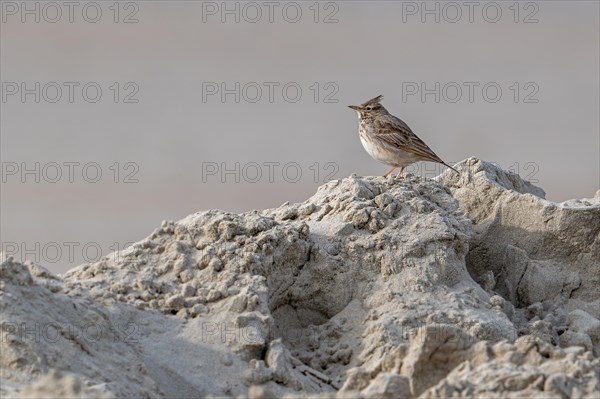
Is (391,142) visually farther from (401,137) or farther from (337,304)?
(337,304)

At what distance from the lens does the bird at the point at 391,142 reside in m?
12.1

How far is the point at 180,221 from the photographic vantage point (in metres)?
9.93

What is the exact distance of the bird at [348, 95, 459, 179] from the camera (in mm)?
12141

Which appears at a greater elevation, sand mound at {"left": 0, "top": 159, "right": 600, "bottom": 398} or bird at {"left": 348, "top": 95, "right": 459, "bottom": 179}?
bird at {"left": 348, "top": 95, "right": 459, "bottom": 179}

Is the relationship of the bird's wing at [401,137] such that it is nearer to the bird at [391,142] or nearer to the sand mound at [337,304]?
the bird at [391,142]

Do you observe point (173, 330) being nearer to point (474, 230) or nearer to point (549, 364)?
point (549, 364)

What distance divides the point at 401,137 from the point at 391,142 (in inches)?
4.5

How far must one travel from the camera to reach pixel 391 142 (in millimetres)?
12188

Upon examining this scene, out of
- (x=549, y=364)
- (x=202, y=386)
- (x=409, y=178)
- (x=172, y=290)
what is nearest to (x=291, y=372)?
(x=202, y=386)

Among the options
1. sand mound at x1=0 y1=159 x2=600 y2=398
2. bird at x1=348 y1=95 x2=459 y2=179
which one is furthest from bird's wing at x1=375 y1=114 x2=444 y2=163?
sand mound at x1=0 y1=159 x2=600 y2=398

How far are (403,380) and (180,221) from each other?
302 cm

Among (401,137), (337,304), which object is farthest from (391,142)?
(337,304)

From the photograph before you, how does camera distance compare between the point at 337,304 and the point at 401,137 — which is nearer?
the point at 337,304

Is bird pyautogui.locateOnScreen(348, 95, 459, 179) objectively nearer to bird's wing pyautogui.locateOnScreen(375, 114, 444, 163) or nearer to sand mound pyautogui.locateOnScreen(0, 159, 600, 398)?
bird's wing pyautogui.locateOnScreen(375, 114, 444, 163)
